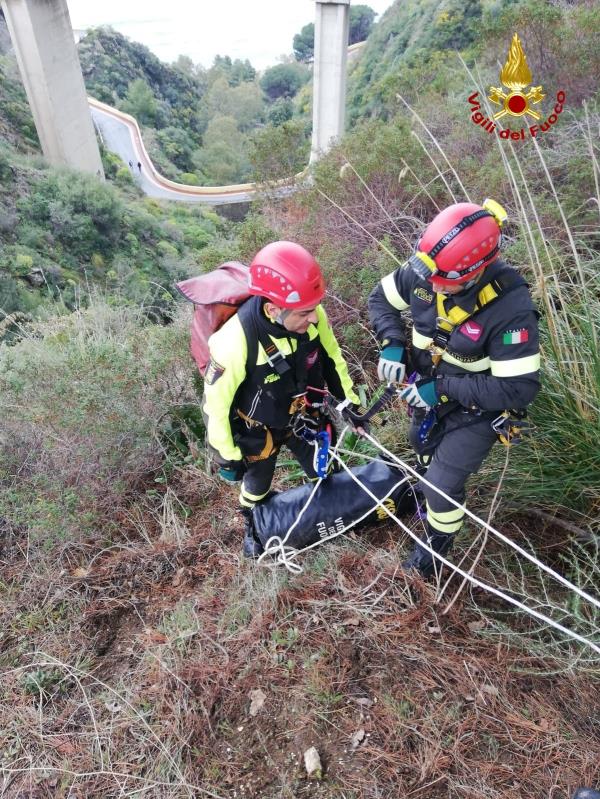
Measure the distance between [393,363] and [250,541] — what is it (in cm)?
146

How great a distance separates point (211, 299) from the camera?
2.73 m

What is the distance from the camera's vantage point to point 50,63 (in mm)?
26250

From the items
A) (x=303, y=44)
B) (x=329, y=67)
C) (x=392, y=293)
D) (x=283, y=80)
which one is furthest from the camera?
(x=303, y=44)

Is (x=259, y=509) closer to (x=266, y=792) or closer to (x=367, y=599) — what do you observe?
(x=367, y=599)

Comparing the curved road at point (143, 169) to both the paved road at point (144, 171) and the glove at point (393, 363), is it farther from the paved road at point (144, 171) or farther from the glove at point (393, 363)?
the glove at point (393, 363)

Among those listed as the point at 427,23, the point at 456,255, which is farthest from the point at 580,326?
the point at 427,23

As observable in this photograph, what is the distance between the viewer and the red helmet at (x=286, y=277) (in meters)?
2.45

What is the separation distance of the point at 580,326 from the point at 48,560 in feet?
11.8

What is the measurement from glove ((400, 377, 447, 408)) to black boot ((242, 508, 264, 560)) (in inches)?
52.5

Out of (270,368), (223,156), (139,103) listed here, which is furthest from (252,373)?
(139,103)

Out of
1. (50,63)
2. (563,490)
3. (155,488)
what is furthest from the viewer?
(50,63)

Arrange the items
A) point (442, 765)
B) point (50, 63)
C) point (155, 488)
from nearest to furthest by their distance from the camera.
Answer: point (442, 765), point (155, 488), point (50, 63)

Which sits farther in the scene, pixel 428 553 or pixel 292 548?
pixel 292 548

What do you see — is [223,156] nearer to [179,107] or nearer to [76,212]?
[179,107]
